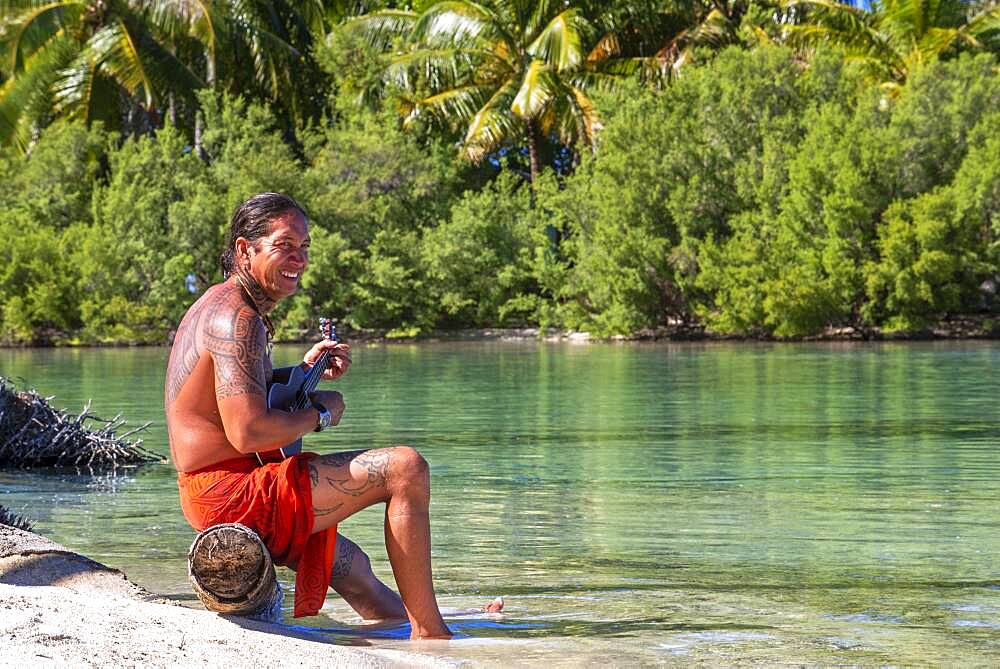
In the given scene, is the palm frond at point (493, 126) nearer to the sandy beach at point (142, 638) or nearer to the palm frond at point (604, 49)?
the palm frond at point (604, 49)

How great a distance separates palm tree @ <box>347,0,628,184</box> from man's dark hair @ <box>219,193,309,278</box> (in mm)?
35367

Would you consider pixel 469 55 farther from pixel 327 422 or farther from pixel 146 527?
pixel 327 422

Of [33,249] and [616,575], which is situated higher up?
[33,249]

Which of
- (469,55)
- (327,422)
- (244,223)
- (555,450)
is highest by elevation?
(469,55)

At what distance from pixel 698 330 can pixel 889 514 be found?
32.0 m

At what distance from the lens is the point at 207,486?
198 inches

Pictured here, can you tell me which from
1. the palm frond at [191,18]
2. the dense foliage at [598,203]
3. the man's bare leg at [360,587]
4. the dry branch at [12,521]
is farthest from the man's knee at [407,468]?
the palm frond at [191,18]

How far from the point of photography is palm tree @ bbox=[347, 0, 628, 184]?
1629 inches

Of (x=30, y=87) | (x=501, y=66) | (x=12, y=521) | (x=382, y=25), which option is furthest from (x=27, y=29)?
(x=12, y=521)

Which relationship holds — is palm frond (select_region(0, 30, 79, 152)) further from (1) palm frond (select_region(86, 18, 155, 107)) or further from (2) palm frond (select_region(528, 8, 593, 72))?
(2) palm frond (select_region(528, 8, 593, 72))

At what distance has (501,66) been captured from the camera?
1716 inches

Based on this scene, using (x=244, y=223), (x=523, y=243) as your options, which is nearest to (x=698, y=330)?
(x=523, y=243)

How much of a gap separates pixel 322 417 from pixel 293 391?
160 mm

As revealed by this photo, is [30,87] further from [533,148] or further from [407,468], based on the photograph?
[407,468]
